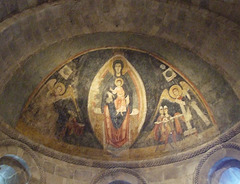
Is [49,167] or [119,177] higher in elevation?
[49,167]

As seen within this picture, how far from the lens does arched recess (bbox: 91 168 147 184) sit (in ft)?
29.4

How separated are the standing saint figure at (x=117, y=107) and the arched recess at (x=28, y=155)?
223 centimetres

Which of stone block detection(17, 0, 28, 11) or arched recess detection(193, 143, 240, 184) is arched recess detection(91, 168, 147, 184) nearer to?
arched recess detection(193, 143, 240, 184)

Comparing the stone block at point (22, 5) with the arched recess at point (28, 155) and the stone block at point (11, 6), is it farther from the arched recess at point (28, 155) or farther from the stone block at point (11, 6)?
the arched recess at point (28, 155)

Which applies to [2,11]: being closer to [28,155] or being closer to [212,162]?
[28,155]

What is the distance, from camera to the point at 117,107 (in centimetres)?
1020

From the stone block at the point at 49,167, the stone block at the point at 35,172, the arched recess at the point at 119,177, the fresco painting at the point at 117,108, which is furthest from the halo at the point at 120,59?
the stone block at the point at 35,172

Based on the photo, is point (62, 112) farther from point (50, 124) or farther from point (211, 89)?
point (211, 89)

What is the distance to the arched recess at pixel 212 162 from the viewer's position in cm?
829

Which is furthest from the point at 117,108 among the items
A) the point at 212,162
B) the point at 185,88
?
the point at 212,162

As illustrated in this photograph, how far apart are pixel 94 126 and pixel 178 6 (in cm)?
422

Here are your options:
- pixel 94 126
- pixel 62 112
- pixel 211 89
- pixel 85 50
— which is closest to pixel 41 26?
pixel 85 50

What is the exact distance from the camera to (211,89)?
9.11m

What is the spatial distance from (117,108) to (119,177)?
2180 mm
